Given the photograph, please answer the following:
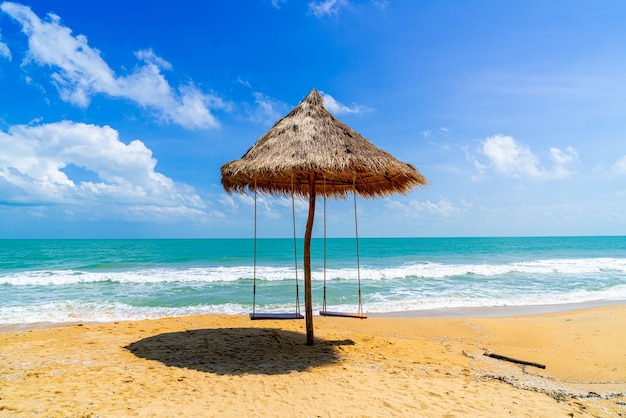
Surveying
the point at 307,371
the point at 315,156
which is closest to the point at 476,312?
the point at 307,371

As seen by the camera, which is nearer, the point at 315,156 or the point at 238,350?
the point at 315,156

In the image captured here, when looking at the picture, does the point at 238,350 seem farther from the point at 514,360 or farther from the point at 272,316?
the point at 514,360

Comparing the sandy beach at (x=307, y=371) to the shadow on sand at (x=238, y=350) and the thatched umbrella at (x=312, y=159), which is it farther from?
the thatched umbrella at (x=312, y=159)

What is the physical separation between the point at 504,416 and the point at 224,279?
13057 millimetres

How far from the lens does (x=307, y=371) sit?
394 cm

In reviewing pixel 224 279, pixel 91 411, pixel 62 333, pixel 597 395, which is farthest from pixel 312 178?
pixel 224 279

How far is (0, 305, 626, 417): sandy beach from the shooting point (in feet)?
10.1

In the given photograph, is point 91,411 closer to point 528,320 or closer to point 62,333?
point 62,333

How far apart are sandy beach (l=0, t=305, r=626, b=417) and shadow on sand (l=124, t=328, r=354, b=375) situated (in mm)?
22

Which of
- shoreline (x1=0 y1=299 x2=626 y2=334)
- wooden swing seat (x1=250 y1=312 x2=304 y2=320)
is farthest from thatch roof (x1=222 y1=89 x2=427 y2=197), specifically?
shoreline (x1=0 y1=299 x2=626 y2=334)

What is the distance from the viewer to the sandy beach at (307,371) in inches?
121

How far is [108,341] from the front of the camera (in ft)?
17.5

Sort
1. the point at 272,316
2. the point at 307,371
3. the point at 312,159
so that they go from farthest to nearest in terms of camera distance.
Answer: the point at 272,316 < the point at 312,159 < the point at 307,371

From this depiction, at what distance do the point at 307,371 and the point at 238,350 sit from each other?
127 cm
